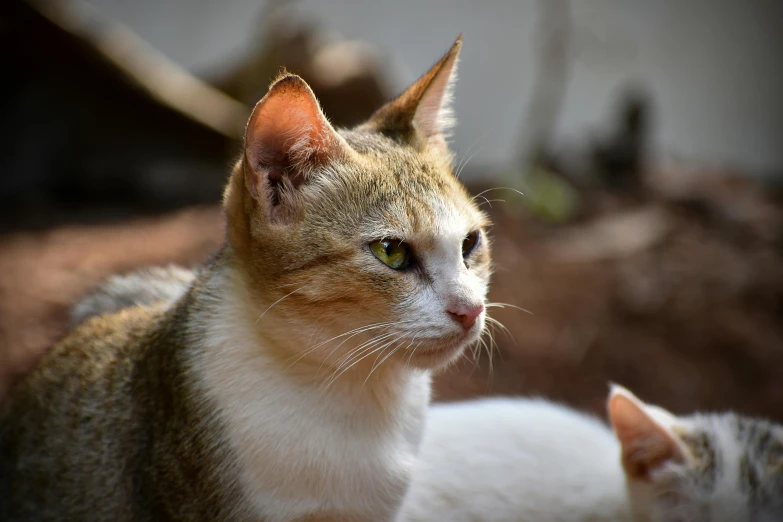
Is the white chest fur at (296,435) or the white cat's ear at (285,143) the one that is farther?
the white chest fur at (296,435)

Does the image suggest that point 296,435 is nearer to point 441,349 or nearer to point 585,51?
point 441,349

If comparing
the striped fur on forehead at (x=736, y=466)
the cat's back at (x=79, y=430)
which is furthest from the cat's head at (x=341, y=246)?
the striped fur on forehead at (x=736, y=466)

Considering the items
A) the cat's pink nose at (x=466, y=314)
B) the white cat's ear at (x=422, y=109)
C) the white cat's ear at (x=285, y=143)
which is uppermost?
the white cat's ear at (x=422, y=109)

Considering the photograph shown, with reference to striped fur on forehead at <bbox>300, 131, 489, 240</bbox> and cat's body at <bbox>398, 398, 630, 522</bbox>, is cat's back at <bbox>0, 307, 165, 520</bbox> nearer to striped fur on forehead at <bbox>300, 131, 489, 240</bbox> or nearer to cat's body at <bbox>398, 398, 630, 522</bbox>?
striped fur on forehead at <bbox>300, 131, 489, 240</bbox>

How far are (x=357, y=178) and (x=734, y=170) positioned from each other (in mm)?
6501

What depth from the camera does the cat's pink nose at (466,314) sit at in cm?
176

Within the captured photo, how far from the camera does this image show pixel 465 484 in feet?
8.11

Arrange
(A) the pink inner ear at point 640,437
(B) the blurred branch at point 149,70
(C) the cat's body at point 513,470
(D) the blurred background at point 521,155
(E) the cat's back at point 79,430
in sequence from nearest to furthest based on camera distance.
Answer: (E) the cat's back at point 79,430 → (A) the pink inner ear at point 640,437 → (C) the cat's body at point 513,470 → (D) the blurred background at point 521,155 → (B) the blurred branch at point 149,70

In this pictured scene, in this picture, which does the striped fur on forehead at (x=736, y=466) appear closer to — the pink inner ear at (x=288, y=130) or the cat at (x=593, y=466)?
the cat at (x=593, y=466)

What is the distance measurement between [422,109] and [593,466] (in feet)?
4.73

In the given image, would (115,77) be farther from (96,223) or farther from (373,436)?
(373,436)

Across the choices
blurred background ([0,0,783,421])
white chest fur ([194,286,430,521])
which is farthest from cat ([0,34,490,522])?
blurred background ([0,0,783,421])

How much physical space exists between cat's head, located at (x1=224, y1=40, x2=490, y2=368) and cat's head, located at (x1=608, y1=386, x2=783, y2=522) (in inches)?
28.2

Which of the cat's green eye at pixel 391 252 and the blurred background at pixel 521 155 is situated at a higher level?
the blurred background at pixel 521 155
